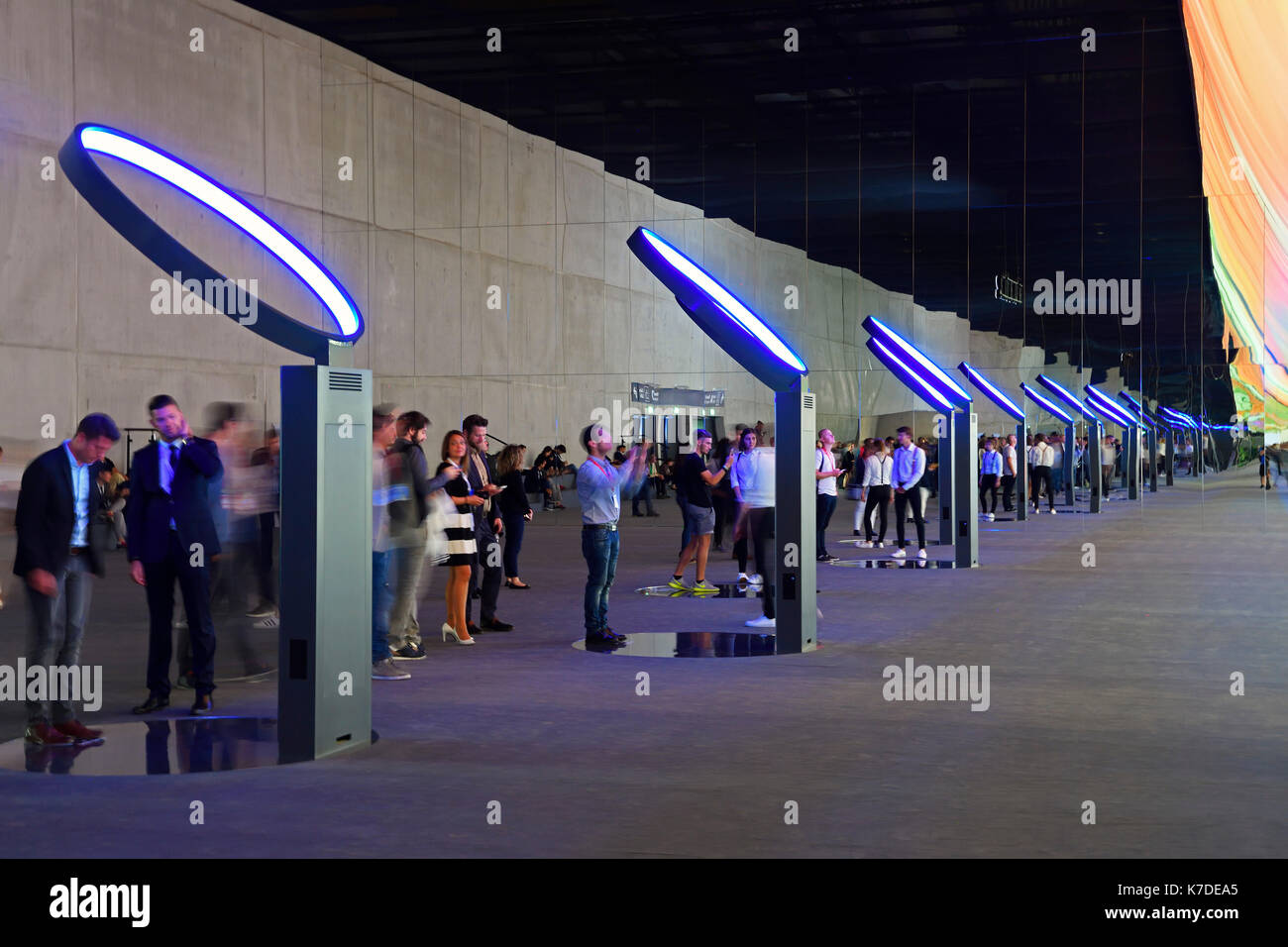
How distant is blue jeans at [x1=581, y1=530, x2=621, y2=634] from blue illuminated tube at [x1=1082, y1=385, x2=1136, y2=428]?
26.4 metres

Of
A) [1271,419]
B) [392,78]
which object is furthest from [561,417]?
[1271,419]

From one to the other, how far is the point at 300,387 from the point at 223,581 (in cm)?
355

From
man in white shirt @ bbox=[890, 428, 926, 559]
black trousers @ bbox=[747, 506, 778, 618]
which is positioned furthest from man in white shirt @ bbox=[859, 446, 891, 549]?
black trousers @ bbox=[747, 506, 778, 618]

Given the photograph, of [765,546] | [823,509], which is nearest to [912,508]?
[823,509]

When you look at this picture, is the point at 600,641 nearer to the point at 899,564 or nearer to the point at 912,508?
the point at 899,564

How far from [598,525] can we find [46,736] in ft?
16.0

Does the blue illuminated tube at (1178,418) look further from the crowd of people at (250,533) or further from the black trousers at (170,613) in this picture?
the black trousers at (170,613)

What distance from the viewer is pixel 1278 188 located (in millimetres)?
24594

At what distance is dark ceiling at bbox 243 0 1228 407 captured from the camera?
31.2m

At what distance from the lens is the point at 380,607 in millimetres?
10477

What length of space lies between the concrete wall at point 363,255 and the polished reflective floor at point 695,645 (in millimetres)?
13780

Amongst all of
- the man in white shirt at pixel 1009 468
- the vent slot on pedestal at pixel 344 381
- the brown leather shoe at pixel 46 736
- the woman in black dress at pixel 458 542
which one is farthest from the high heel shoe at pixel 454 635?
the man in white shirt at pixel 1009 468

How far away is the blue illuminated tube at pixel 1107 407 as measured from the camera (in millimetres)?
35875
